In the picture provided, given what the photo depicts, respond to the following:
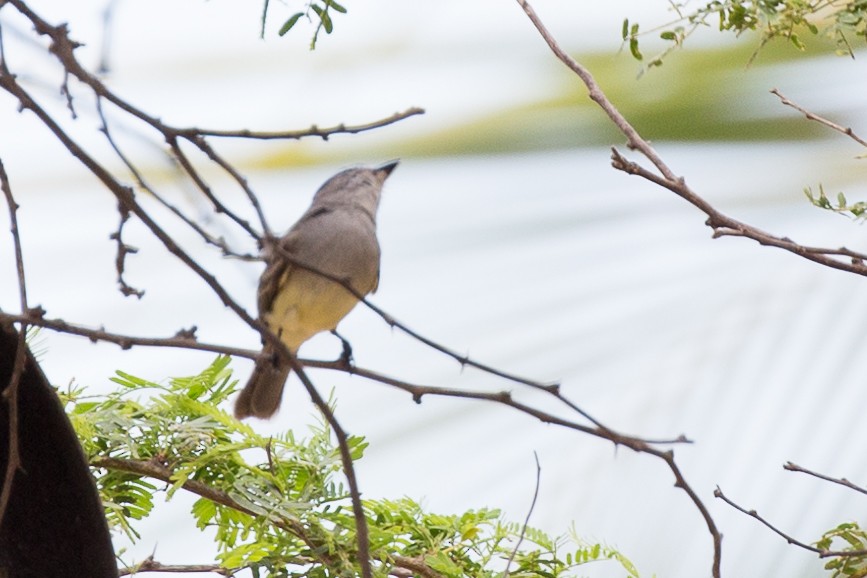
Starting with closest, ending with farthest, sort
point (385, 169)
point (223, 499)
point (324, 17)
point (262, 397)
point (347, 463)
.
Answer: point (347, 463), point (324, 17), point (223, 499), point (262, 397), point (385, 169)

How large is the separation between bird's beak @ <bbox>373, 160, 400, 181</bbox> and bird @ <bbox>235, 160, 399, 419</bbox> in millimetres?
131

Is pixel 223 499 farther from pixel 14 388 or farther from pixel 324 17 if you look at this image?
pixel 324 17

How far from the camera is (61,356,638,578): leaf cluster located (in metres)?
1.01

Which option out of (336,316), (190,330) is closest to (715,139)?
(336,316)

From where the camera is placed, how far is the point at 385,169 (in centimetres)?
205

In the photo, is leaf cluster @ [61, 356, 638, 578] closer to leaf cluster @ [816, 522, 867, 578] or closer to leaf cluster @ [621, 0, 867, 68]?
leaf cluster @ [816, 522, 867, 578]

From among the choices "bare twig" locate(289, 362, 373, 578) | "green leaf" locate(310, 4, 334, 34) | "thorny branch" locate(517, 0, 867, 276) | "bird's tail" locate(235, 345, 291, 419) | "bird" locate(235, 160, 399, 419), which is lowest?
"bare twig" locate(289, 362, 373, 578)

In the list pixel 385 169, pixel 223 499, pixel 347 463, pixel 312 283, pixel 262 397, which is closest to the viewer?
pixel 347 463

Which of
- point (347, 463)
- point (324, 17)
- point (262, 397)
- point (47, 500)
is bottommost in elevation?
point (347, 463)

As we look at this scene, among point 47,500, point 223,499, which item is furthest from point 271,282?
point 47,500

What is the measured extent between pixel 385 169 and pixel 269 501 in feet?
3.67

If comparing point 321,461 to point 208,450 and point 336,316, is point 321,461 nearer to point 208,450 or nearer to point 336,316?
point 208,450

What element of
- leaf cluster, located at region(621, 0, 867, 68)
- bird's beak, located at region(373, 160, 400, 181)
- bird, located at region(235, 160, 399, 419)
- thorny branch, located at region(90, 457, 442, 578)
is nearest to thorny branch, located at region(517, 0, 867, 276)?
leaf cluster, located at region(621, 0, 867, 68)

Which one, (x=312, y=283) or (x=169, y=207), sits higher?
(x=312, y=283)
